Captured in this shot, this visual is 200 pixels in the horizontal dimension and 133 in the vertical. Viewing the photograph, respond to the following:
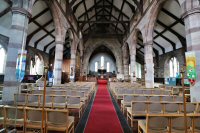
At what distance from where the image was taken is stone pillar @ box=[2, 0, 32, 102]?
527cm

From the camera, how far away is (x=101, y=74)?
2630 centimetres

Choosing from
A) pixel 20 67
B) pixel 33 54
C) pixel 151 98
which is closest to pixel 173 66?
pixel 151 98

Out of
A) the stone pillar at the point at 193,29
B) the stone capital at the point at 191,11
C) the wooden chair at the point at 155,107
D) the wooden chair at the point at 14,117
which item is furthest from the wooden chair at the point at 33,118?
the stone capital at the point at 191,11

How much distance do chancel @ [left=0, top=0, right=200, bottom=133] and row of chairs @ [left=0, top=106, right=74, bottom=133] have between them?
0.02 metres

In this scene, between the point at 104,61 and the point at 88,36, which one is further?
the point at 104,61

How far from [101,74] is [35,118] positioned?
2379cm

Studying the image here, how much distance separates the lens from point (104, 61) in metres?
30.7

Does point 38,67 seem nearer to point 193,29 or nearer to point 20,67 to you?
point 20,67

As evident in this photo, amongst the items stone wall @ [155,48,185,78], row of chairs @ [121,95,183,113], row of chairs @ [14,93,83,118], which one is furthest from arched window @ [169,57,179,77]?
row of chairs @ [14,93,83,118]

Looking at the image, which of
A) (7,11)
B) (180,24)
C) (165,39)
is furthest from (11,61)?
(165,39)

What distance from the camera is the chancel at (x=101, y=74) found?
258 centimetres

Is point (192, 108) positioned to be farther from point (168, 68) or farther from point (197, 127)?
point (168, 68)

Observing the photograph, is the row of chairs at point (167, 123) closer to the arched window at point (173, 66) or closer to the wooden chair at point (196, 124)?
the wooden chair at point (196, 124)

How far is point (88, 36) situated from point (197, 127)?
21.3 m
